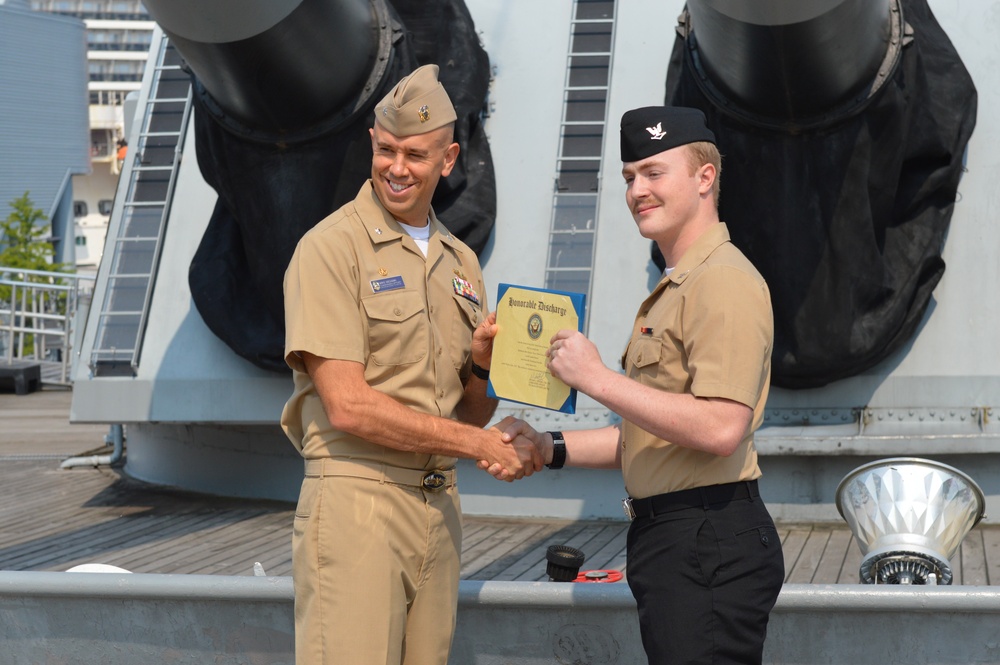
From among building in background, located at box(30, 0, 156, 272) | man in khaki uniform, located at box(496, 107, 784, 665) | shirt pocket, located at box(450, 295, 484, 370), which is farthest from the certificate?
building in background, located at box(30, 0, 156, 272)

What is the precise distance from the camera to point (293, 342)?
104 inches

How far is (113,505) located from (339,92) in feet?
8.89

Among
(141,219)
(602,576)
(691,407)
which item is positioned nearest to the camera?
(691,407)

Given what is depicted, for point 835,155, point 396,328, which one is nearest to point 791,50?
point 835,155

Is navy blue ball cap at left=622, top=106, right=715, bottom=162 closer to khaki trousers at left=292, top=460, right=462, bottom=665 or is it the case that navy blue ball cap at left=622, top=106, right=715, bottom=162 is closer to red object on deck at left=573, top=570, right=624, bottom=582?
khaki trousers at left=292, top=460, right=462, bottom=665

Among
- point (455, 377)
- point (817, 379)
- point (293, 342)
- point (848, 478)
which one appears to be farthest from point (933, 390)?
point (293, 342)

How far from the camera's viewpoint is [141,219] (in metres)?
6.58

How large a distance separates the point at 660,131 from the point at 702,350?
1.44 feet

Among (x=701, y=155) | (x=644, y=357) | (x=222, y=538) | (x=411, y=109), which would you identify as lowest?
(x=222, y=538)

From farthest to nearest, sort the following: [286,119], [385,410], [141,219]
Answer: [141,219] → [286,119] → [385,410]

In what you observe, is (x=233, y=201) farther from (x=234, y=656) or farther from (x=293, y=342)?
(x=293, y=342)

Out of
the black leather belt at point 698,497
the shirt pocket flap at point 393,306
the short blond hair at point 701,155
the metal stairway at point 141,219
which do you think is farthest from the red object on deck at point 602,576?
the metal stairway at point 141,219

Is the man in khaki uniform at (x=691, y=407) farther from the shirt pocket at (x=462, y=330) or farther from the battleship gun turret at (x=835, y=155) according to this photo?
the battleship gun turret at (x=835, y=155)

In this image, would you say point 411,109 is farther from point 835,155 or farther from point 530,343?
point 835,155
